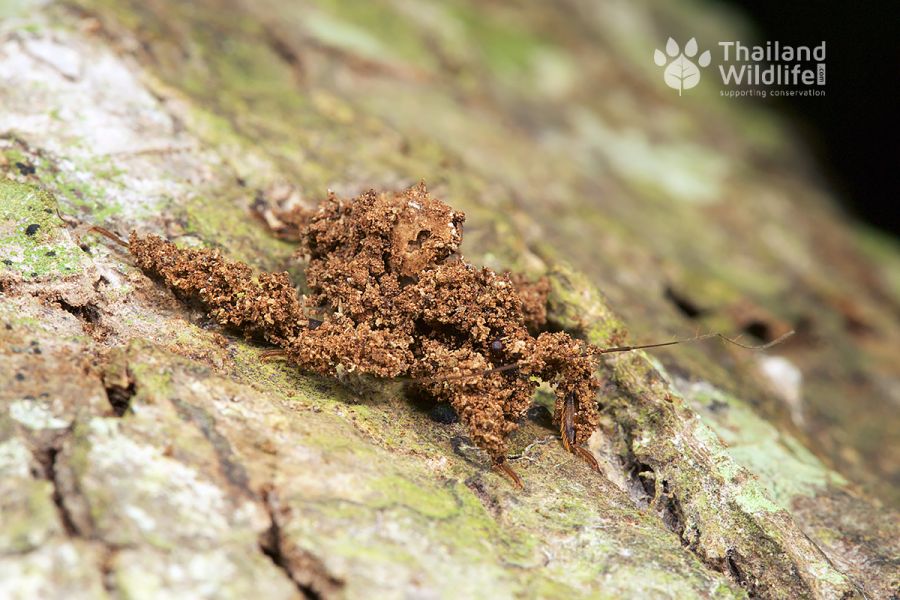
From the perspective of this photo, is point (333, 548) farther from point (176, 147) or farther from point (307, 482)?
point (176, 147)

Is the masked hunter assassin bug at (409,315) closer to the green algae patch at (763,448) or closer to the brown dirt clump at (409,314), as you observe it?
the brown dirt clump at (409,314)

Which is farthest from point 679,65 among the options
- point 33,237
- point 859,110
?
point 33,237

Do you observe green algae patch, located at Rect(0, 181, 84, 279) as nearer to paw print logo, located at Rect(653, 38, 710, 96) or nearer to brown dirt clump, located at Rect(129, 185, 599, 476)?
brown dirt clump, located at Rect(129, 185, 599, 476)

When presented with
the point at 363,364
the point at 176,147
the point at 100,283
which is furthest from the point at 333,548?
the point at 176,147

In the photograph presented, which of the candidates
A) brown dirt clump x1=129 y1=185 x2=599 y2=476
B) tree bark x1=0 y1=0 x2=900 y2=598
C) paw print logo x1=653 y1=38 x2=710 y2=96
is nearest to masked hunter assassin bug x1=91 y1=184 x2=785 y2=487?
brown dirt clump x1=129 y1=185 x2=599 y2=476

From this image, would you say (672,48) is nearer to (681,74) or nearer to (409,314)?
(681,74)

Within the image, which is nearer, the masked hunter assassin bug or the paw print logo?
the masked hunter assassin bug
